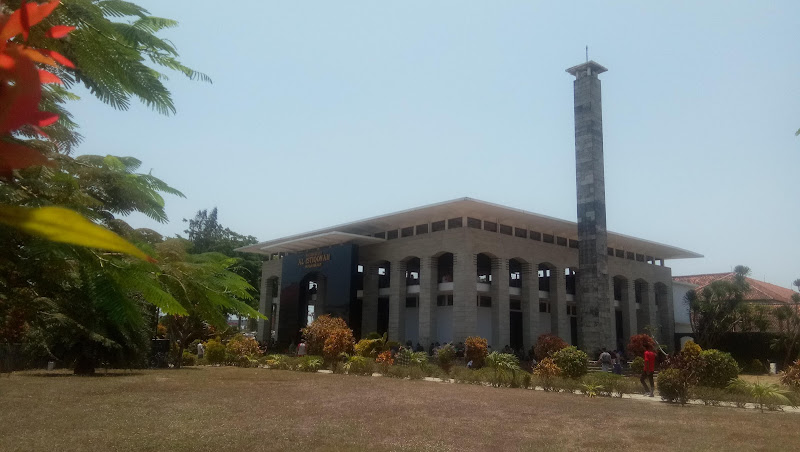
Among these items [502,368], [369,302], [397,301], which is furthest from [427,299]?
[502,368]

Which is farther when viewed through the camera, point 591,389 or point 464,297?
point 464,297

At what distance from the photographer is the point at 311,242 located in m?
37.3

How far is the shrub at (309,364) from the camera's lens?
2580 centimetres

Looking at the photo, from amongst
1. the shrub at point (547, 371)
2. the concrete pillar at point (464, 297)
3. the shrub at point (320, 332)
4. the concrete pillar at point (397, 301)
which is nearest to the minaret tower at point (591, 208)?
the concrete pillar at point (464, 297)

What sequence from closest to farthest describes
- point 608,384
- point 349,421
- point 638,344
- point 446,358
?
1. point 349,421
2. point 608,384
3. point 446,358
4. point 638,344

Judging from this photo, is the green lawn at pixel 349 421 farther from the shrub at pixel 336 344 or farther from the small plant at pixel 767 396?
the shrub at pixel 336 344

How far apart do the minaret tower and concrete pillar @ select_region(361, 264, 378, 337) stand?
41.3 ft

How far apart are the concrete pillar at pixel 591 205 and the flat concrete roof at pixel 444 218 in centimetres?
391

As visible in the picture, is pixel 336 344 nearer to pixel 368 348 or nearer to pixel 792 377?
pixel 368 348

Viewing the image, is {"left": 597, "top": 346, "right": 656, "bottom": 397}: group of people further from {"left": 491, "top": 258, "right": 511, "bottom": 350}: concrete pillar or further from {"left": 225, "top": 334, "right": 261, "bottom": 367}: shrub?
{"left": 225, "top": 334, "right": 261, "bottom": 367}: shrub

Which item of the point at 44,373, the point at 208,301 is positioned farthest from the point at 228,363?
the point at 208,301

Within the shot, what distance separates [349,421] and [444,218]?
2392 centimetres

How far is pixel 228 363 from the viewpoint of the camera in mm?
30797

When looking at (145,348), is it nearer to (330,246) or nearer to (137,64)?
(330,246)
